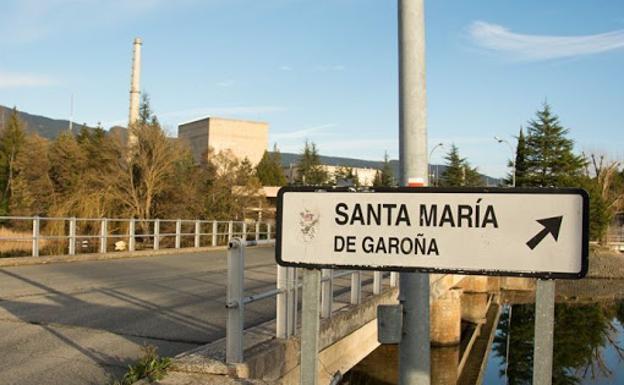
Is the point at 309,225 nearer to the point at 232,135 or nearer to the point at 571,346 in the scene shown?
the point at 571,346

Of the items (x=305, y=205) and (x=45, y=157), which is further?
(x=45, y=157)

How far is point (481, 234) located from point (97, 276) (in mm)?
12139

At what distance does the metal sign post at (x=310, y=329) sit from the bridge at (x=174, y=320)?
2.37 m

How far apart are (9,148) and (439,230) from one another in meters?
48.2

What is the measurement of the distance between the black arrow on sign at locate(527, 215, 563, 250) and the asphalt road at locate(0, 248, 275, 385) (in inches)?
161

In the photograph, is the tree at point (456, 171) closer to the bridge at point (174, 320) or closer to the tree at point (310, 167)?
the tree at point (310, 167)

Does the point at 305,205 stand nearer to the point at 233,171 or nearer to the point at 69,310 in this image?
the point at 69,310

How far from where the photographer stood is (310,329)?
3.19 meters

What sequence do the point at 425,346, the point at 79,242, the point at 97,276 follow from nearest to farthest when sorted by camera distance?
the point at 425,346 → the point at 97,276 → the point at 79,242

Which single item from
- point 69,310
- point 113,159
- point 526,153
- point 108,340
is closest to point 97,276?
point 69,310

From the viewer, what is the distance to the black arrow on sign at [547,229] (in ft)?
9.15

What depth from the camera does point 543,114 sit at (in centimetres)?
5081

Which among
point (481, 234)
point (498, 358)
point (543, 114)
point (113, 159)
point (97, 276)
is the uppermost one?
point (543, 114)

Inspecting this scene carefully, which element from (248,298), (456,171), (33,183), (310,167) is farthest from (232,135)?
(248,298)
